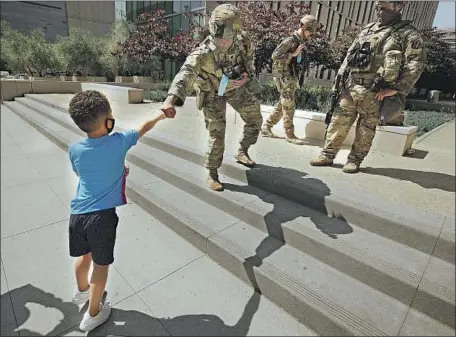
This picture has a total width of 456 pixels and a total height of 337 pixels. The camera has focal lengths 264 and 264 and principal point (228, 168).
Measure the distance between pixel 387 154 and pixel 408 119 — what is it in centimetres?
404

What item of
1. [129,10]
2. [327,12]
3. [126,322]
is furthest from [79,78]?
[126,322]

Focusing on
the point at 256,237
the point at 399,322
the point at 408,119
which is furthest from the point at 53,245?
the point at 408,119

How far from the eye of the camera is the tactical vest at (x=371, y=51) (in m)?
2.83

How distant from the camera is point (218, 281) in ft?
7.11

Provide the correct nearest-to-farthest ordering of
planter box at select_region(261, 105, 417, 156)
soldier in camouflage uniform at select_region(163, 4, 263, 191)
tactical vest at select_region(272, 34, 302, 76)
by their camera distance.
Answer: soldier in camouflage uniform at select_region(163, 4, 263, 191) < planter box at select_region(261, 105, 417, 156) < tactical vest at select_region(272, 34, 302, 76)

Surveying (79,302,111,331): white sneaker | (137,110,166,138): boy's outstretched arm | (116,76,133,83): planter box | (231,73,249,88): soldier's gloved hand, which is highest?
(231,73,249,88): soldier's gloved hand

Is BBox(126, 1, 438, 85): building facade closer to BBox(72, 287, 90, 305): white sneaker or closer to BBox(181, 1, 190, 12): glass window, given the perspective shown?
BBox(181, 1, 190, 12): glass window

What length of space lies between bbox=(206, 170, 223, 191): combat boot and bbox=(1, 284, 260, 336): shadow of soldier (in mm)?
1355

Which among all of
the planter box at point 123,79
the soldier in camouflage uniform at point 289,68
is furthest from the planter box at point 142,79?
the soldier in camouflage uniform at point 289,68

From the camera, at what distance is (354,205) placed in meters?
2.40

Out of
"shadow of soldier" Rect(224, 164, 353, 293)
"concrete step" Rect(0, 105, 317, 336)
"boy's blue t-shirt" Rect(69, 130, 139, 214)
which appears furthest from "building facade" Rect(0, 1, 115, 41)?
"boy's blue t-shirt" Rect(69, 130, 139, 214)

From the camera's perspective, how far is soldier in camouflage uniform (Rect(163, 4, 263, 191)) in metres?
2.37

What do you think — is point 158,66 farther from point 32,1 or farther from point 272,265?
point 32,1

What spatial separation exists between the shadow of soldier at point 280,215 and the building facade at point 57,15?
38277 millimetres
